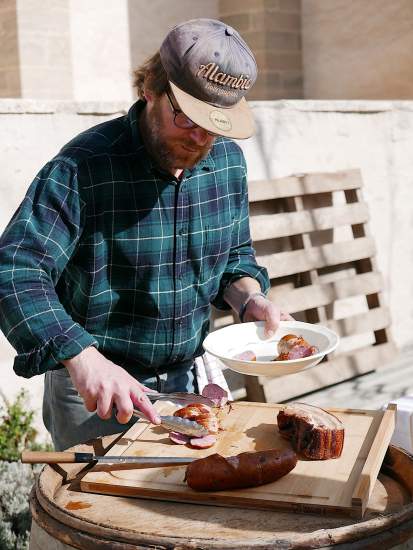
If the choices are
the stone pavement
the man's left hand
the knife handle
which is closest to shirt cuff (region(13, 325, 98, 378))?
the knife handle

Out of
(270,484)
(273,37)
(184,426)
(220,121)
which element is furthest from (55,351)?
(273,37)

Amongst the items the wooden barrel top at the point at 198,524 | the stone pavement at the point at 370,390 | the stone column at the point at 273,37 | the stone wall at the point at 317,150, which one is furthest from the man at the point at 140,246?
the stone column at the point at 273,37

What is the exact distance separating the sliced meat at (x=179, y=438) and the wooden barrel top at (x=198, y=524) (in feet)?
0.91

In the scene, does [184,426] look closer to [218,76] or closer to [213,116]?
[213,116]

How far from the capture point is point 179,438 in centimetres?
213

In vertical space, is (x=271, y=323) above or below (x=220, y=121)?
below

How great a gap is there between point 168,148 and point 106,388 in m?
0.75

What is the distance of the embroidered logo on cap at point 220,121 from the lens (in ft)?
7.01

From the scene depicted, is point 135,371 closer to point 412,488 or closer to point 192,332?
point 192,332

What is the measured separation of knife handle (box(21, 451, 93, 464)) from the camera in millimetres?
1987

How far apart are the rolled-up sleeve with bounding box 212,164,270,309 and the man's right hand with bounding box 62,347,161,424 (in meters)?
0.82

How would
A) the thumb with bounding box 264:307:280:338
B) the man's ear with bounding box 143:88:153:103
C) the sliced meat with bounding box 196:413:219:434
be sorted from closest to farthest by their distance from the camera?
the sliced meat with bounding box 196:413:219:434 → the man's ear with bounding box 143:88:153:103 → the thumb with bounding box 264:307:280:338

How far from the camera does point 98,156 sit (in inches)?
93.2

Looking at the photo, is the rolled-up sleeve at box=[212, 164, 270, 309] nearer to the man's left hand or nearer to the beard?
the man's left hand
